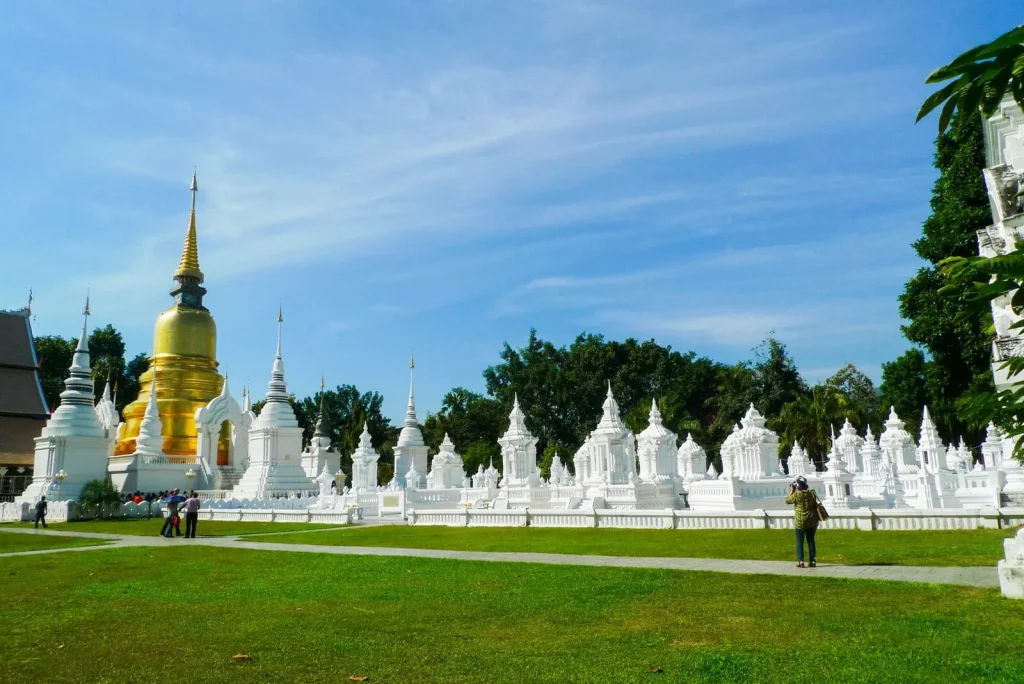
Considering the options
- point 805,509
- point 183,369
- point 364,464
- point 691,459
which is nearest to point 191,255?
point 183,369

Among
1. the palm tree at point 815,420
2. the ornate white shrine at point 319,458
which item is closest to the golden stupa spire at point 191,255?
the ornate white shrine at point 319,458

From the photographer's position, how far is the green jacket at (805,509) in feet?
38.8

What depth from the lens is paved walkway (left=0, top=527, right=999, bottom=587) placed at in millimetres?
10211

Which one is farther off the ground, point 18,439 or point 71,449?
point 18,439

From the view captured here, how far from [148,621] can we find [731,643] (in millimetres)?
6511

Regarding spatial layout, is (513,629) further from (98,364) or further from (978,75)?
(98,364)

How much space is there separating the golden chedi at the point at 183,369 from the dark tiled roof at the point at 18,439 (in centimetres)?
448

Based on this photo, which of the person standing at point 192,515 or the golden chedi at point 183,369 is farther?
the golden chedi at point 183,369

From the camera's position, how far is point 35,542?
21.8m

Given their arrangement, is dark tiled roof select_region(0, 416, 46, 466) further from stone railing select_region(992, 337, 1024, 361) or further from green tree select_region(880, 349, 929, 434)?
green tree select_region(880, 349, 929, 434)

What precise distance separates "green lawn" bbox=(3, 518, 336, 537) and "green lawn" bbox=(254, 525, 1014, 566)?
3784 millimetres

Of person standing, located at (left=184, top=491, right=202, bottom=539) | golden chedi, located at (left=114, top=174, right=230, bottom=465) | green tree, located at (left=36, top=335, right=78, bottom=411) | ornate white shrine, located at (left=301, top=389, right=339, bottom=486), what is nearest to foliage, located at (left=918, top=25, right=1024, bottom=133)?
person standing, located at (left=184, top=491, right=202, bottom=539)

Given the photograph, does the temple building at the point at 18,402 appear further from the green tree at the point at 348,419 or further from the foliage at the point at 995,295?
the foliage at the point at 995,295

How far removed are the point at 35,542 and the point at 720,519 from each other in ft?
62.7
